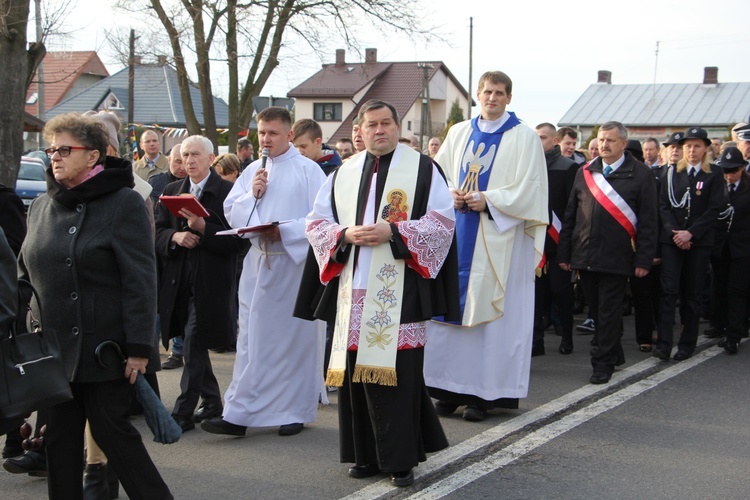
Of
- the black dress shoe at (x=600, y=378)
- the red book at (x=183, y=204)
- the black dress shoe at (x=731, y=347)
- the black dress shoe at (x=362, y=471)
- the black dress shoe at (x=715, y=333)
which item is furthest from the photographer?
the black dress shoe at (x=715, y=333)

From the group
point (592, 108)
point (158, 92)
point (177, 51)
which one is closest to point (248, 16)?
point (177, 51)

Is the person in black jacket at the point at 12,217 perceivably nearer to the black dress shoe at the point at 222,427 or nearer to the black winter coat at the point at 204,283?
the black winter coat at the point at 204,283

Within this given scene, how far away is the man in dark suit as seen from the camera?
581 cm

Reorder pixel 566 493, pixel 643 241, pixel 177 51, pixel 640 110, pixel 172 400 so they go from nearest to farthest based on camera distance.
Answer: pixel 566 493, pixel 172 400, pixel 643 241, pixel 177 51, pixel 640 110

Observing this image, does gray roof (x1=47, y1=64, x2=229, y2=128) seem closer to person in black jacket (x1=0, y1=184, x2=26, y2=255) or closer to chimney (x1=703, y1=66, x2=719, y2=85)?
chimney (x1=703, y1=66, x2=719, y2=85)

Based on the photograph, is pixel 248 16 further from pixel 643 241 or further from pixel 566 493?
pixel 566 493

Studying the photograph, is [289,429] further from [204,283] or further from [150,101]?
[150,101]

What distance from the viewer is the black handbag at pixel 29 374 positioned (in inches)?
132

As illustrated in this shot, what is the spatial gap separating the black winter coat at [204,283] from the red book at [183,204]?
17cm

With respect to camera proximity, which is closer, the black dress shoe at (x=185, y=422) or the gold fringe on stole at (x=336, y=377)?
the gold fringe on stole at (x=336, y=377)

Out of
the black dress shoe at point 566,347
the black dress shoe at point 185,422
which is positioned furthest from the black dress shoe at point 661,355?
the black dress shoe at point 185,422

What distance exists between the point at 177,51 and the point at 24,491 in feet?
62.3

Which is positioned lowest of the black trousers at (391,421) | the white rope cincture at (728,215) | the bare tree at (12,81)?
the black trousers at (391,421)

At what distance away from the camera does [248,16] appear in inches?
895
